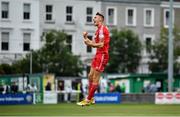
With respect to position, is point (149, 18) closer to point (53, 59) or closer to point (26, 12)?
point (26, 12)

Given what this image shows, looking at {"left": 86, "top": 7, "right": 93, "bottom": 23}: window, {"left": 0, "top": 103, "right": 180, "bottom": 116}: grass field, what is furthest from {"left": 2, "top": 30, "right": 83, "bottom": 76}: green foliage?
{"left": 0, "top": 103, "right": 180, "bottom": 116}: grass field

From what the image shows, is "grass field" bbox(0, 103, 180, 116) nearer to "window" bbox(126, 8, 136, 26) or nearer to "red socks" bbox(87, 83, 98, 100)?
"red socks" bbox(87, 83, 98, 100)

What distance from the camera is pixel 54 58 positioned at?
90.8 meters

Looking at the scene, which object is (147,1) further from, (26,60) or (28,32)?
(26,60)

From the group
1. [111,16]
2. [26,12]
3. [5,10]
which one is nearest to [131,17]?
[111,16]

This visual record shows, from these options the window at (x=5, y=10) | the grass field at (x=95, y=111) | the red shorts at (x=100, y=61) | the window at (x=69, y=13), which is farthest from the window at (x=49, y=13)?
the red shorts at (x=100, y=61)

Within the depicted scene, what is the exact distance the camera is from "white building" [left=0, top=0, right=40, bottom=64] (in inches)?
3853

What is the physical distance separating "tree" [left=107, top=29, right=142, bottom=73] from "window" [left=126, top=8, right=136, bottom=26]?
9.58 meters

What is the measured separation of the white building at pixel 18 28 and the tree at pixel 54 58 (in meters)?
5.81

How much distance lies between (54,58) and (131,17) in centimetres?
2450

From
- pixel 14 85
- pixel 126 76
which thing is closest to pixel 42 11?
pixel 126 76

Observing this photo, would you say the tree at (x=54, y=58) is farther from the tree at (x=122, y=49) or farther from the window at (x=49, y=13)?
the window at (x=49, y=13)

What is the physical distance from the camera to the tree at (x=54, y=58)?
91.1m

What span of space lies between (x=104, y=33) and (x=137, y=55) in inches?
3212
